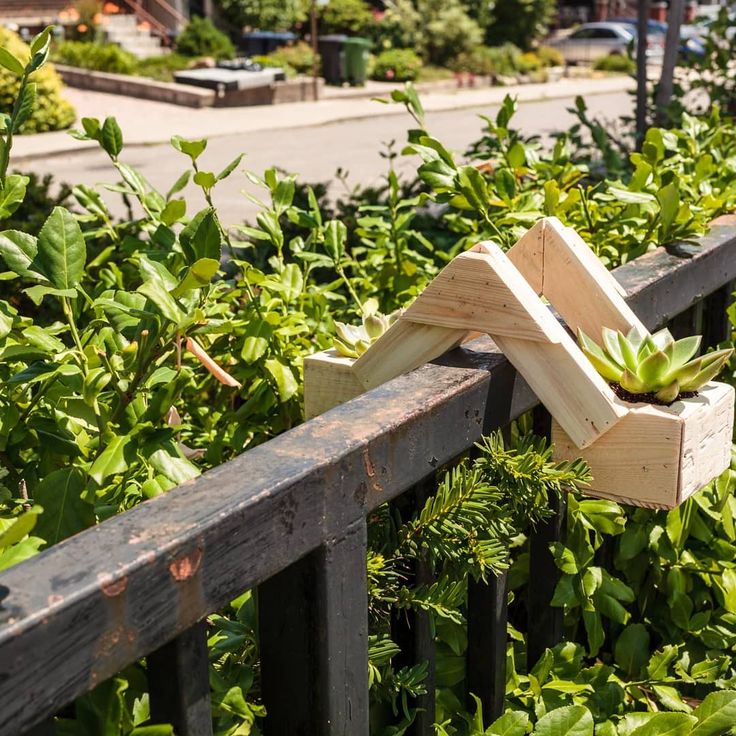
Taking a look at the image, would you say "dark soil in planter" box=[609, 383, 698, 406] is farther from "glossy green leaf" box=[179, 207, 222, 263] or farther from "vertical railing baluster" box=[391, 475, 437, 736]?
"glossy green leaf" box=[179, 207, 222, 263]

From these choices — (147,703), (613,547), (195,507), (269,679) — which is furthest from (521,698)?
(195,507)

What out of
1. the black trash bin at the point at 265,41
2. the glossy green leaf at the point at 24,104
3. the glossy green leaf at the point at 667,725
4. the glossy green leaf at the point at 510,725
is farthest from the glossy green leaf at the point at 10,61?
the black trash bin at the point at 265,41

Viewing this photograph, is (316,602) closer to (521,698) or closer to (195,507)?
(195,507)

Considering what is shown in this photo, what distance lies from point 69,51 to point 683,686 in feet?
88.5

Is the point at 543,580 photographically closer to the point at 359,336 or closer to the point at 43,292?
the point at 359,336

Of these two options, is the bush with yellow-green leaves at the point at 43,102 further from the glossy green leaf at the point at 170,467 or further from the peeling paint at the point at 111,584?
the peeling paint at the point at 111,584

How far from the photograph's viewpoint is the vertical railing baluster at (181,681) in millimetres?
1164

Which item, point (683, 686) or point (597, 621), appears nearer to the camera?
point (597, 621)

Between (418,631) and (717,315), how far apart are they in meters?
1.48

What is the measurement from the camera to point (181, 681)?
1.17 m

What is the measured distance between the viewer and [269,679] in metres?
1.41

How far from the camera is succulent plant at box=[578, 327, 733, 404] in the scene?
1760mm

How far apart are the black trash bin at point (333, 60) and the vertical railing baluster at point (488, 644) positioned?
2659 centimetres

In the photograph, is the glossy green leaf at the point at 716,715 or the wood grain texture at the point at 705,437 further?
the glossy green leaf at the point at 716,715
